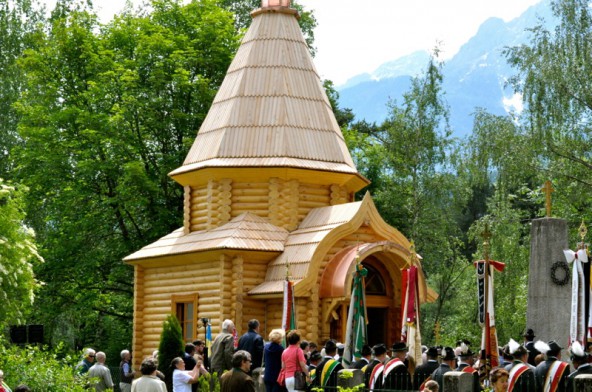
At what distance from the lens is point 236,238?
26688mm

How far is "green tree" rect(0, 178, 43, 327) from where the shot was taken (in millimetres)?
26906

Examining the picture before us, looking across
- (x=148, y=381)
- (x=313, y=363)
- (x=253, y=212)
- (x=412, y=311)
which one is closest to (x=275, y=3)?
(x=253, y=212)

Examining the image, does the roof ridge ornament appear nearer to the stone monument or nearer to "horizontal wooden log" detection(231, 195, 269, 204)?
"horizontal wooden log" detection(231, 195, 269, 204)

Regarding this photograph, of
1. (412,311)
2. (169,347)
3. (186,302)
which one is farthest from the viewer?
(186,302)

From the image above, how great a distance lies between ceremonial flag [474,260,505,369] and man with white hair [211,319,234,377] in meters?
4.37

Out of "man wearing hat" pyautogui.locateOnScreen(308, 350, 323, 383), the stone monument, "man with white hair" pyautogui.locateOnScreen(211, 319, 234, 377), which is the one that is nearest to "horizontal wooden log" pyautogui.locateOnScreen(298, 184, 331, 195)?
the stone monument

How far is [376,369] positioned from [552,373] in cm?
320

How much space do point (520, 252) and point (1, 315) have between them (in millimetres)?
14754

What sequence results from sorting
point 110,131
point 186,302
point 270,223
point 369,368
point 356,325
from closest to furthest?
point 369,368 → point 356,325 → point 270,223 → point 186,302 → point 110,131

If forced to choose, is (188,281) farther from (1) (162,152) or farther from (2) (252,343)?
(2) (252,343)

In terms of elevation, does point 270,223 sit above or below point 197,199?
below

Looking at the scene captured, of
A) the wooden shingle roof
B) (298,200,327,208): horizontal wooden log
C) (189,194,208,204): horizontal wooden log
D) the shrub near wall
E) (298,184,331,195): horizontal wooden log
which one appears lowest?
the shrub near wall

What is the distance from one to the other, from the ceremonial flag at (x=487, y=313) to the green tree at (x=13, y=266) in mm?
14314

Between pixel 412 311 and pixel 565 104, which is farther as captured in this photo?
pixel 565 104
